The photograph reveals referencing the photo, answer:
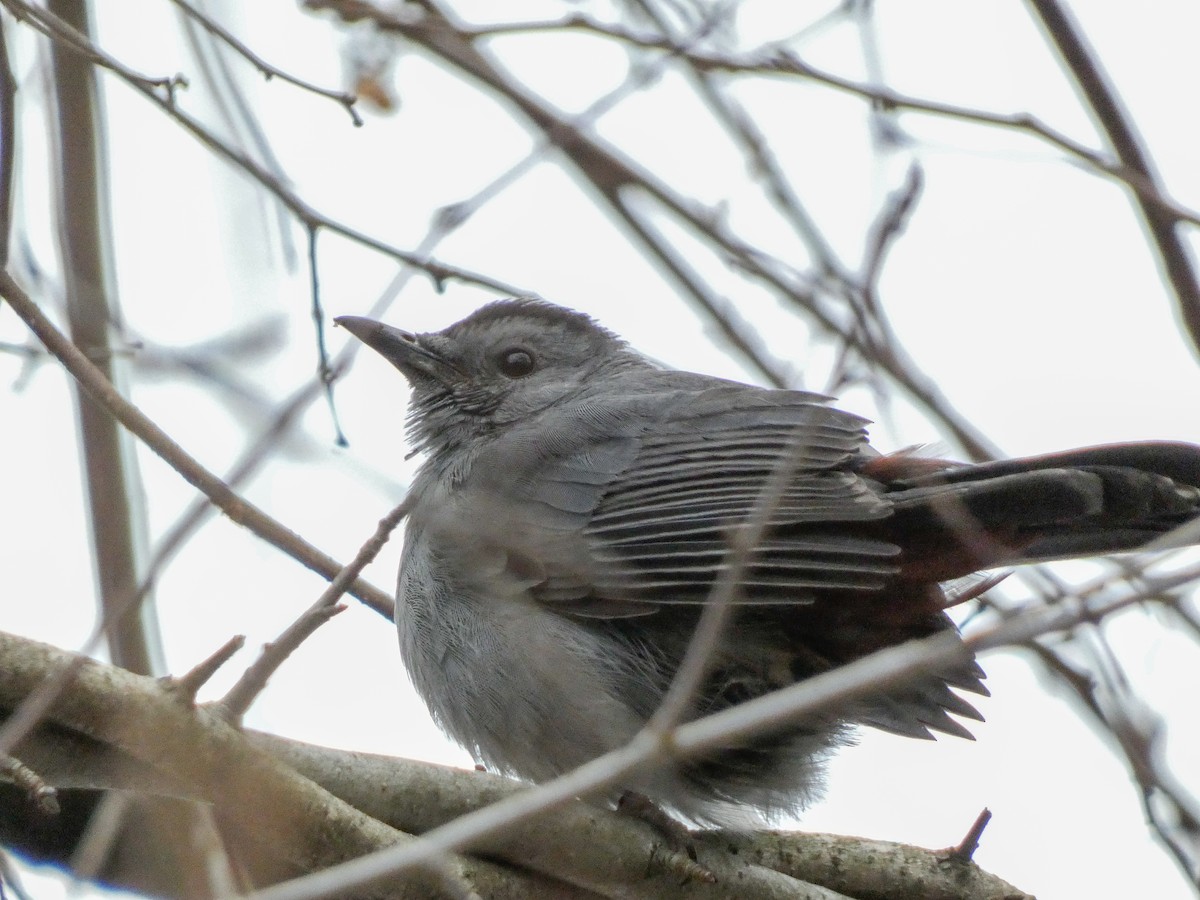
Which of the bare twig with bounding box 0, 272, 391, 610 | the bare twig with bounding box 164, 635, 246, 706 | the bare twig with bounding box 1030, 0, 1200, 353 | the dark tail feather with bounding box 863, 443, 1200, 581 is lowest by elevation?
the bare twig with bounding box 164, 635, 246, 706

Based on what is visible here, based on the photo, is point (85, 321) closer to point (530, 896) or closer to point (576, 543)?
point (576, 543)

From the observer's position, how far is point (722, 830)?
397 cm


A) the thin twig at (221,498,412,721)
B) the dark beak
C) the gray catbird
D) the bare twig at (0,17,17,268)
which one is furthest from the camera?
the dark beak

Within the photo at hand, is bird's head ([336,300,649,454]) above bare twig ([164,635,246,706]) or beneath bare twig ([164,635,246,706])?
above

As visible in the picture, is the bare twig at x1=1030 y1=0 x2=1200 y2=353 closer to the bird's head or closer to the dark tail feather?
the dark tail feather

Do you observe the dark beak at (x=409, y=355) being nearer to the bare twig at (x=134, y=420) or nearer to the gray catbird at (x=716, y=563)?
the gray catbird at (x=716, y=563)

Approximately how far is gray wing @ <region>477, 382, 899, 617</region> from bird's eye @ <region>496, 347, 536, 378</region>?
706mm

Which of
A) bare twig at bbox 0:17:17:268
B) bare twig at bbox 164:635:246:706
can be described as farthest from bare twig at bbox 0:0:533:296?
bare twig at bbox 164:635:246:706

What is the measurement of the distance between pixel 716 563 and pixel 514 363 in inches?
72.7

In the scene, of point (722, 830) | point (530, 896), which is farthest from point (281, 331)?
point (722, 830)

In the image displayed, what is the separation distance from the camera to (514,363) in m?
5.63

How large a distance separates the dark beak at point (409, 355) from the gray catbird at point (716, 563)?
2.80 feet

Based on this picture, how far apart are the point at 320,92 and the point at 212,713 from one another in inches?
82.7

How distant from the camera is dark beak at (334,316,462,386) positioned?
5.55 meters
